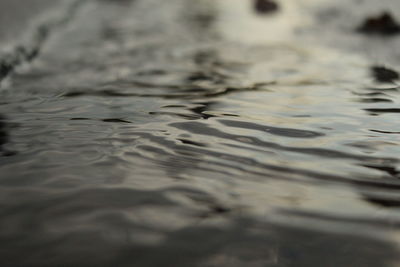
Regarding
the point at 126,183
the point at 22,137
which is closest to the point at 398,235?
the point at 126,183

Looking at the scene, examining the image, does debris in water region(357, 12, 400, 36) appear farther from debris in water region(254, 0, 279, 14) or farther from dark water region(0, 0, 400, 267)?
debris in water region(254, 0, 279, 14)

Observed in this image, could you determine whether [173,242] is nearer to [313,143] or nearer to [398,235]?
[398,235]

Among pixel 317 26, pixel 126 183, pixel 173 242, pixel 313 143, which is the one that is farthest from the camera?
pixel 317 26

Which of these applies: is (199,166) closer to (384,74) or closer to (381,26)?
(384,74)

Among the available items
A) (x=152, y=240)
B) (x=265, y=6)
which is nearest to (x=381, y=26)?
(x=265, y=6)

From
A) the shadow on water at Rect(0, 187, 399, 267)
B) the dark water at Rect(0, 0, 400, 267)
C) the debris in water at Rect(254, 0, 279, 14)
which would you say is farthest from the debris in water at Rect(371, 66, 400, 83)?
the debris in water at Rect(254, 0, 279, 14)

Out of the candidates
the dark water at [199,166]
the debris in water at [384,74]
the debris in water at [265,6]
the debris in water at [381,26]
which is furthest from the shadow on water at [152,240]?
the debris in water at [265,6]

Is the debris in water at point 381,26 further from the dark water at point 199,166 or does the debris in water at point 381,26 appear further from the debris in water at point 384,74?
the dark water at point 199,166
